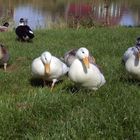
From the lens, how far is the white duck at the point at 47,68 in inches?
310

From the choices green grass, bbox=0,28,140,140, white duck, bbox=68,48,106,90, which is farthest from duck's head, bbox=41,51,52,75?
white duck, bbox=68,48,106,90

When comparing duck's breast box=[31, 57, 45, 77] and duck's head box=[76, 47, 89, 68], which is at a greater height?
duck's head box=[76, 47, 89, 68]

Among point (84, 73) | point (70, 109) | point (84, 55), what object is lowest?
point (70, 109)

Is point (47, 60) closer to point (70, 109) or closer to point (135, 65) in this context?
point (135, 65)

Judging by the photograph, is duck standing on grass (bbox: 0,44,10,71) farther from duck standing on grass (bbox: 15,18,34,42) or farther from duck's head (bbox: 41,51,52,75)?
duck standing on grass (bbox: 15,18,34,42)

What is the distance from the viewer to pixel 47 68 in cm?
788

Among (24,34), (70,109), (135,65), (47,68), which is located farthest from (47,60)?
(24,34)

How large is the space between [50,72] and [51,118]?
2.28m

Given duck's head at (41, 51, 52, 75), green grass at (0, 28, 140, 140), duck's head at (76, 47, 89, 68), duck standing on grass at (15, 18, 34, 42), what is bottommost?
green grass at (0, 28, 140, 140)

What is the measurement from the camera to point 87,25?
20016mm

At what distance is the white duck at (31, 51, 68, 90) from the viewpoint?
788 cm

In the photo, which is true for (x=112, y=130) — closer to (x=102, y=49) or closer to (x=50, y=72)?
(x=50, y=72)

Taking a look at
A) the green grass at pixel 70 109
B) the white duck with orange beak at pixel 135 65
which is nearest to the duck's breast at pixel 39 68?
the green grass at pixel 70 109

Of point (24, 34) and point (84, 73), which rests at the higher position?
point (84, 73)
